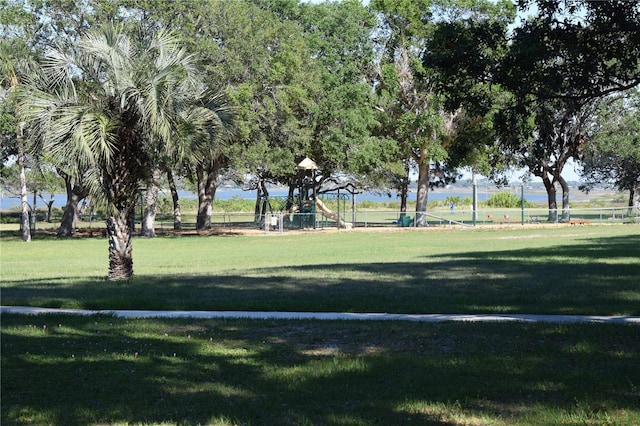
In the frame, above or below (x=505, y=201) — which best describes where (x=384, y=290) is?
below

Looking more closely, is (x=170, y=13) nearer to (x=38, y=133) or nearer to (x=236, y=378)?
(x=38, y=133)

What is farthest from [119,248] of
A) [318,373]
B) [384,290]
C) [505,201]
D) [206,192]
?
[505,201]

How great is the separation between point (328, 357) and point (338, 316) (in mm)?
3036

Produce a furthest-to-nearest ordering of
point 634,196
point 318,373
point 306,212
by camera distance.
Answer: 1. point 634,196
2. point 306,212
3. point 318,373

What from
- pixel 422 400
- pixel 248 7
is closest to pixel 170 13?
pixel 248 7

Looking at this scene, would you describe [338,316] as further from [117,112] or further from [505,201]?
[505,201]

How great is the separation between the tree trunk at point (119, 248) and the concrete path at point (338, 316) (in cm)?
568

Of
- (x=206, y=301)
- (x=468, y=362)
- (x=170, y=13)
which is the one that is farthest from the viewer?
(x=170, y=13)

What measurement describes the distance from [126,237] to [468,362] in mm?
12076

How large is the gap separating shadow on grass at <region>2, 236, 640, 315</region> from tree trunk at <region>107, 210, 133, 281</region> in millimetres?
582

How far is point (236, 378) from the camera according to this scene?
23.8ft

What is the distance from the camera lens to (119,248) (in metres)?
18.1

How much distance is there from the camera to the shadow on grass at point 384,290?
39.7 ft

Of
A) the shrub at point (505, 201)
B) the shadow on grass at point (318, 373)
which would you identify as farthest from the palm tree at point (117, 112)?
the shrub at point (505, 201)
